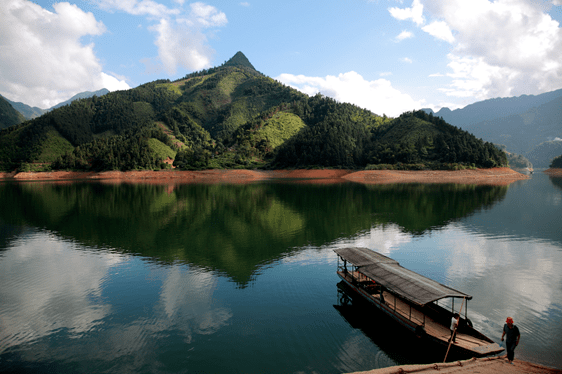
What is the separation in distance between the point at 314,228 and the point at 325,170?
120 metres

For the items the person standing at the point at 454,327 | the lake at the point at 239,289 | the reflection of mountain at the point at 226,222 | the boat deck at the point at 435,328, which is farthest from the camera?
the reflection of mountain at the point at 226,222

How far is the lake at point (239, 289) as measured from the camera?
14.6 m

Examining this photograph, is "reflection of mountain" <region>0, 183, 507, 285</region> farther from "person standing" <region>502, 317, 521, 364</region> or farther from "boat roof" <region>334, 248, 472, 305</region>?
"person standing" <region>502, 317, 521, 364</region>

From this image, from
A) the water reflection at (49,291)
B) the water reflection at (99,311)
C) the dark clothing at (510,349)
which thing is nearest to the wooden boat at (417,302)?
the dark clothing at (510,349)

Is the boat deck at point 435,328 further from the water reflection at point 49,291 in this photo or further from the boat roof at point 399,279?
the water reflection at point 49,291

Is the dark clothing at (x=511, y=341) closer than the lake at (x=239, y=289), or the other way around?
the dark clothing at (x=511, y=341)

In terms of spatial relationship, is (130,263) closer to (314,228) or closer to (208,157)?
(314,228)

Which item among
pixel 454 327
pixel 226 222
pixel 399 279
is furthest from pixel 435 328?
pixel 226 222

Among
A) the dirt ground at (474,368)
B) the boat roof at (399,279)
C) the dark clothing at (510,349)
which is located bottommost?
the dirt ground at (474,368)

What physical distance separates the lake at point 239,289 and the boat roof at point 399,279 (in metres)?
2.23

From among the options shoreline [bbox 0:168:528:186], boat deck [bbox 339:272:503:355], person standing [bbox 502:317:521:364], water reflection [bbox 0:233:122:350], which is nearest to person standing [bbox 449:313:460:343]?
boat deck [bbox 339:272:503:355]

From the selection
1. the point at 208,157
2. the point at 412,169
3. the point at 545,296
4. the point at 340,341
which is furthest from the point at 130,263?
the point at 208,157

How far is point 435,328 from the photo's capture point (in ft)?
50.9

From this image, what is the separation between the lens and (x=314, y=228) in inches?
1628
